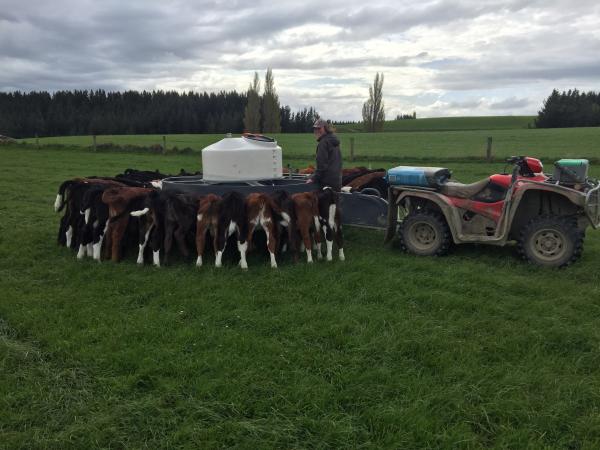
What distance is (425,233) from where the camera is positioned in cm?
779

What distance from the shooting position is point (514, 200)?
6.99 meters

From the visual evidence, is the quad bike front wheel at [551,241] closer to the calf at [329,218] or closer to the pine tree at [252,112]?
the calf at [329,218]

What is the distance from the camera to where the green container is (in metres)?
7.02

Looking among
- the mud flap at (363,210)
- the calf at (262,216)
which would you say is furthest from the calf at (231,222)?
the mud flap at (363,210)

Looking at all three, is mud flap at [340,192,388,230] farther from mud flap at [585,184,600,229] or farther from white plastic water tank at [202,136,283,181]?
mud flap at [585,184,600,229]

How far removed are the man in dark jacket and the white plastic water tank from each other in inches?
33.8

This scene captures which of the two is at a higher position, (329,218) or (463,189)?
(463,189)

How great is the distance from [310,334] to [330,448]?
1.60m

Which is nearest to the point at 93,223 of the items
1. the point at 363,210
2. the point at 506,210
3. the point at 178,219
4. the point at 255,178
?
the point at 178,219

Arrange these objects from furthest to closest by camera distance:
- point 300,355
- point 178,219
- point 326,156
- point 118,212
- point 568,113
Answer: point 568,113 < point 326,156 < point 118,212 < point 178,219 < point 300,355

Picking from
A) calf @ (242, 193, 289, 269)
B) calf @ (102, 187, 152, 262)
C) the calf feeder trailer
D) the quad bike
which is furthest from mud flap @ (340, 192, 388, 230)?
calf @ (102, 187, 152, 262)

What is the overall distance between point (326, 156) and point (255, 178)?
1268 millimetres

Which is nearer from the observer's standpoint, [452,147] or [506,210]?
[506,210]

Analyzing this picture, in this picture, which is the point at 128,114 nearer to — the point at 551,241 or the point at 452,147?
the point at 452,147
